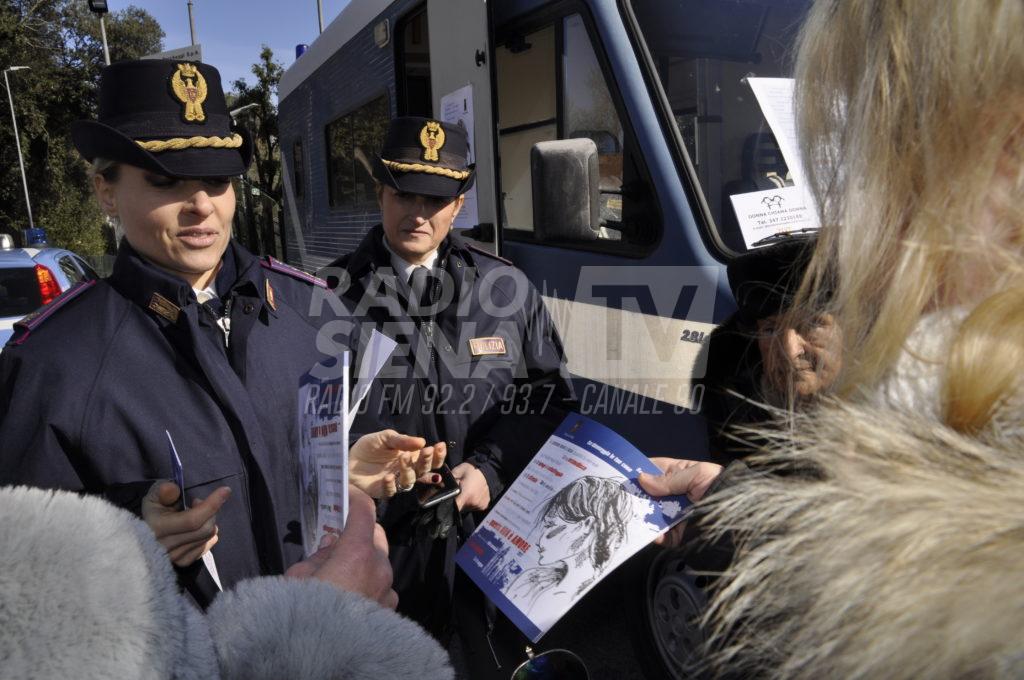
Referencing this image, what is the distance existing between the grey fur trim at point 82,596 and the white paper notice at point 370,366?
2.58 feet

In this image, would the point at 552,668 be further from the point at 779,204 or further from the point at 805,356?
the point at 779,204

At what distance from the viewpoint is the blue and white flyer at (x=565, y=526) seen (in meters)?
1.52

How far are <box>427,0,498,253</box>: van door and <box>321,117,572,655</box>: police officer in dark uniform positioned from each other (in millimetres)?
618

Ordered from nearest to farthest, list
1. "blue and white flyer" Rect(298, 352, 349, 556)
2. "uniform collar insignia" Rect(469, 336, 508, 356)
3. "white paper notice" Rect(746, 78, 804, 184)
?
"blue and white flyer" Rect(298, 352, 349, 556) → "uniform collar insignia" Rect(469, 336, 508, 356) → "white paper notice" Rect(746, 78, 804, 184)

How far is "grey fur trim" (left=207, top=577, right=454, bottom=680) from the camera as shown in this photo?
78 centimetres

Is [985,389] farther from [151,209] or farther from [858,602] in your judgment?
[151,209]

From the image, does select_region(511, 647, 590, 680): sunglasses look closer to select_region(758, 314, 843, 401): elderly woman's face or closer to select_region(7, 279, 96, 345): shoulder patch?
select_region(758, 314, 843, 401): elderly woman's face

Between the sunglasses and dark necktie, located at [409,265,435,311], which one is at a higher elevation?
dark necktie, located at [409,265,435,311]

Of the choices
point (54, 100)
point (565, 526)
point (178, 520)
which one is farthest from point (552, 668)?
point (54, 100)

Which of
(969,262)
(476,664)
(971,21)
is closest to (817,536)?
(969,262)

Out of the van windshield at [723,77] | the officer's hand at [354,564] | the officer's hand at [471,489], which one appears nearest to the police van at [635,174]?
the van windshield at [723,77]

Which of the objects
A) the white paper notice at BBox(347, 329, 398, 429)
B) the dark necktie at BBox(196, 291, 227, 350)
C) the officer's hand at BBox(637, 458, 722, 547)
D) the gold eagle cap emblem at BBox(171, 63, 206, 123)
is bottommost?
the officer's hand at BBox(637, 458, 722, 547)

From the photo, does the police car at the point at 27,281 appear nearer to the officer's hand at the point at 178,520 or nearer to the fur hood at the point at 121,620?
the officer's hand at the point at 178,520

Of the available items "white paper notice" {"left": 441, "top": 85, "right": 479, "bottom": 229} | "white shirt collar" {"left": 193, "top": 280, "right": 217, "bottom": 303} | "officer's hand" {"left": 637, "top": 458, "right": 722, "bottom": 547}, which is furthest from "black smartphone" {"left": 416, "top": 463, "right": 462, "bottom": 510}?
"white paper notice" {"left": 441, "top": 85, "right": 479, "bottom": 229}
